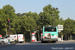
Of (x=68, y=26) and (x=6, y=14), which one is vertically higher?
(x=6, y=14)

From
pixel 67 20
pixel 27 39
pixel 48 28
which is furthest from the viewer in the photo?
pixel 67 20

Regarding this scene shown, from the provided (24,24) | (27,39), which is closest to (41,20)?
(24,24)

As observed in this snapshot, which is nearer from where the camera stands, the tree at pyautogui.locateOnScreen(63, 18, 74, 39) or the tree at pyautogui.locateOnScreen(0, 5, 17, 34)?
the tree at pyautogui.locateOnScreen(0, 5, 17, 34)

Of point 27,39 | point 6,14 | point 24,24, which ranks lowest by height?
point 27,39

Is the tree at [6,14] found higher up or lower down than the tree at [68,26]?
higher up

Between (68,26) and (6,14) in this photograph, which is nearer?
(6,14)

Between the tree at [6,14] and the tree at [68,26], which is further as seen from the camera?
the tree at [68,26]

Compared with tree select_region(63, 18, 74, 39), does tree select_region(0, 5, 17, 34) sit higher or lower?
higher

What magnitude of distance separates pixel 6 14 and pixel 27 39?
832 inches

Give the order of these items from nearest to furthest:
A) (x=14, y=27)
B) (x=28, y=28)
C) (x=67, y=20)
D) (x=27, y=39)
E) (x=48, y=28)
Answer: (x=48, y=28), (x=28, y=28), (x=14, y=27), (x=27, y=39), (x=67, y=20)

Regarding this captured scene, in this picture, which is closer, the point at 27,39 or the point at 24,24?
the point at 24,24

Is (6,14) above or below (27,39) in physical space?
above

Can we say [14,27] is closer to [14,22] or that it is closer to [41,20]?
[14,22]

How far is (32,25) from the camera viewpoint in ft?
222
